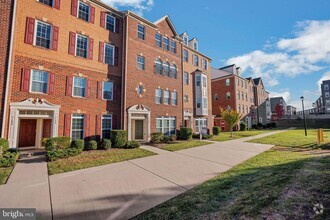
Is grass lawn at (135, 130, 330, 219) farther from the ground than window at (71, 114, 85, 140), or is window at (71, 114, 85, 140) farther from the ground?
window at (71, 114, 85, 140)

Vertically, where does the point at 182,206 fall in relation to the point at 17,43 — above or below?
below

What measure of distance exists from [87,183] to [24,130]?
1001 cm

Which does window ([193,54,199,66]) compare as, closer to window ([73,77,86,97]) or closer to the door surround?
the door surround

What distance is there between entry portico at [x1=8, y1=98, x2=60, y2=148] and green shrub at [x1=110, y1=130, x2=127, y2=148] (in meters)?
4.02

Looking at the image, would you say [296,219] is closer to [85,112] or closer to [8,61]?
[85,112]

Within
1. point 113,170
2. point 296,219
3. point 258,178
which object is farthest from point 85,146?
point 296,219

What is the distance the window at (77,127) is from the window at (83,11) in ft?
27.7

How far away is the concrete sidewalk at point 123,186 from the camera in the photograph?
4383 mm

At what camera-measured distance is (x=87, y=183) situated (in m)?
6.24

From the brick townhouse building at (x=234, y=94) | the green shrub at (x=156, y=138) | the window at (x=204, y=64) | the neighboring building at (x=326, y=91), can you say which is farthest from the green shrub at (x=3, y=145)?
the neighboring building at (x=326, y=91)

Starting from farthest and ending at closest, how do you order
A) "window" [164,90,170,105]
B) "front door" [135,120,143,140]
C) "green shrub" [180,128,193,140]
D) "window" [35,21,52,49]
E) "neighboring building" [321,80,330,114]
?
"neighboring building" [321,80,330,114], "window" [164,90,170,105], "green shrub" [180,128,193,140], "front door" [135,120,143,140], "window" [35,21,52,49]

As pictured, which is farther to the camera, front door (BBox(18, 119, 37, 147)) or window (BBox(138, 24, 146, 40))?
window (BBox(138, 24, 146, 40))

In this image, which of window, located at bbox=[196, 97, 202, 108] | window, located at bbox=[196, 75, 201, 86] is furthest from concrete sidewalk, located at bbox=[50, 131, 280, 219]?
window, located at bbox=[196, 75, 201, 86]

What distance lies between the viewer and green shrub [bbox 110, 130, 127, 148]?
556 inches
